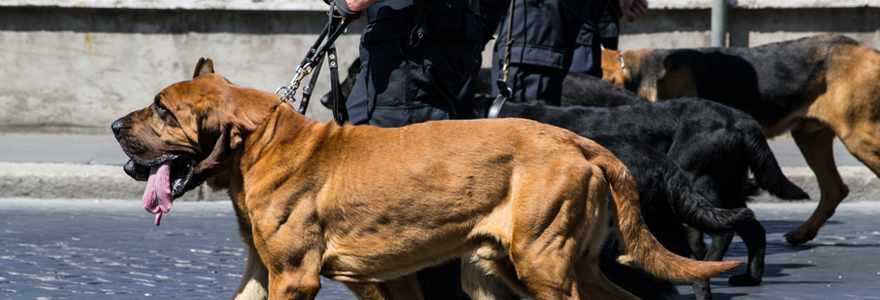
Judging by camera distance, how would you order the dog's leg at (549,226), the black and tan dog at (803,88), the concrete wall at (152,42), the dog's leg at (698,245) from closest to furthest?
the dog's leg at (549,226) < the dog's leg at (698,245) < the black and tan dog at (803,88) < the concrete wall at (152,42)

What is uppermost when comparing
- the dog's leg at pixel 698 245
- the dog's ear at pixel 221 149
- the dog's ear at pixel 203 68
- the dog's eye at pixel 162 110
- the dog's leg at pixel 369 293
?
the dog's ear at pixel 203 68

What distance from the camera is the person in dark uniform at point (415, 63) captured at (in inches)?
129

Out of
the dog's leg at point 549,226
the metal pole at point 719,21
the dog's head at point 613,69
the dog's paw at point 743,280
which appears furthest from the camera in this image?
the metal pole at point 719,21

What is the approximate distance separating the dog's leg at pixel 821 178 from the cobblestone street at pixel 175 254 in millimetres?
107

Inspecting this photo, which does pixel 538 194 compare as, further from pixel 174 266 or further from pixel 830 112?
pixel 830 112

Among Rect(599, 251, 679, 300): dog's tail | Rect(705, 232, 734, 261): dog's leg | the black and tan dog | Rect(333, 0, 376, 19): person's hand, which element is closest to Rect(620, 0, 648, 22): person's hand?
the black and tan dog

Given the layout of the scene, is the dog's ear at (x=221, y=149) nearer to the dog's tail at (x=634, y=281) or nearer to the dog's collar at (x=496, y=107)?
the dog's tail at (x=634, y=281)

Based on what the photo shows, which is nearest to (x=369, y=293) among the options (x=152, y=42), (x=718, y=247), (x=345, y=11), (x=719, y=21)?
(x=345, y=11)

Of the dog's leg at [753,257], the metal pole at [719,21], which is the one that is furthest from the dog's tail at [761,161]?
the metal pole at [719,21]

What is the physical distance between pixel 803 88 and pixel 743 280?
85.1 inches

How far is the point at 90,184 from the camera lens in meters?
7.13

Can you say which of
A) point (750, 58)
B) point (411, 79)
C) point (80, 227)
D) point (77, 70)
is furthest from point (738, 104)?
point (77, 70)

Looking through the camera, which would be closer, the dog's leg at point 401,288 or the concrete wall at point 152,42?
the dog's leg at point 401,288

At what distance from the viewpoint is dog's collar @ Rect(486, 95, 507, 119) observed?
4691 millimetres
